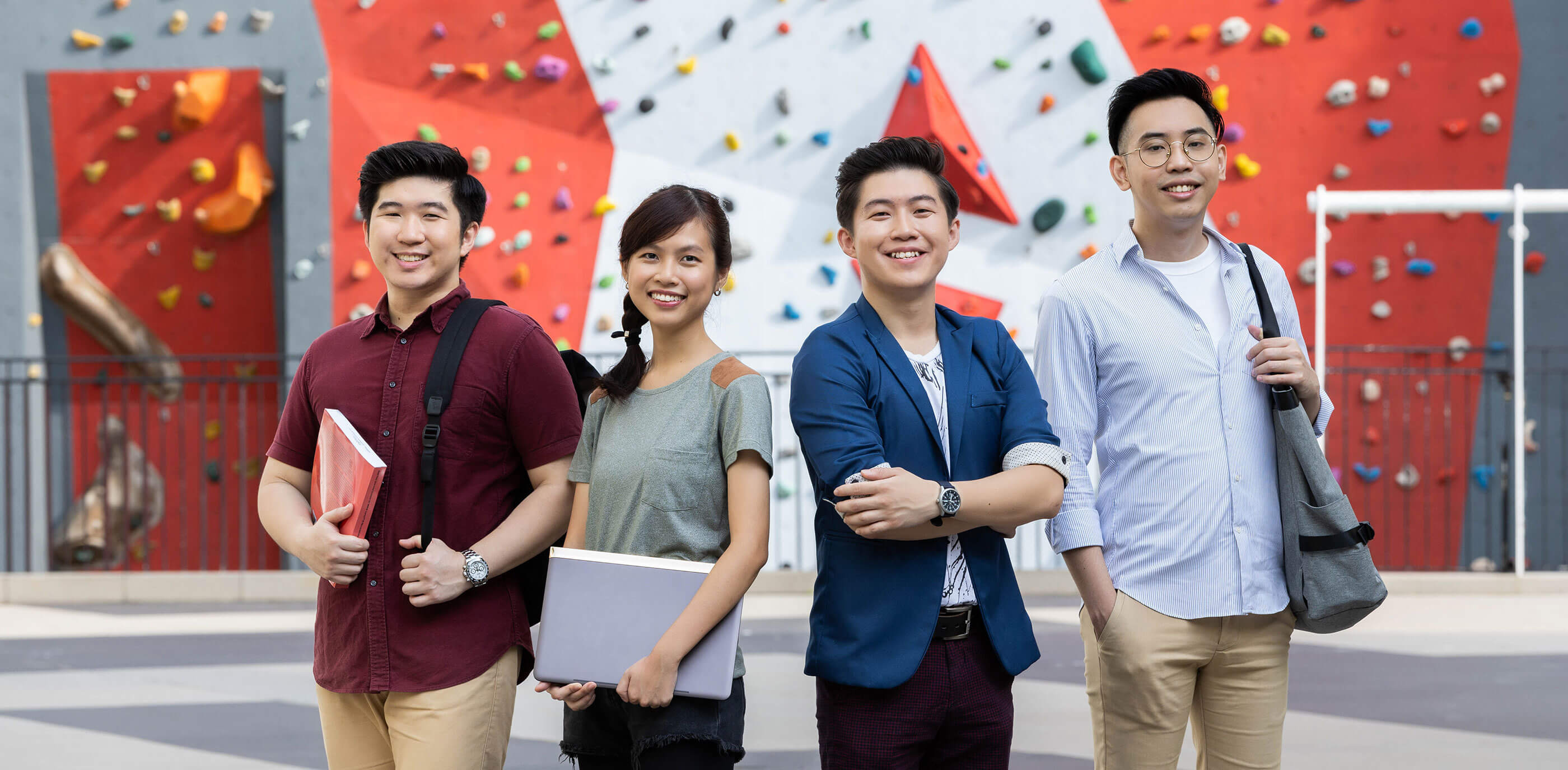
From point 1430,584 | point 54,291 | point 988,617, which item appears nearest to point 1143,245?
point 988,617

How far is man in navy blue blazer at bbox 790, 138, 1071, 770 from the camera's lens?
6.02 feet

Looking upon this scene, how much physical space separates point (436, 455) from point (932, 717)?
0.96 m

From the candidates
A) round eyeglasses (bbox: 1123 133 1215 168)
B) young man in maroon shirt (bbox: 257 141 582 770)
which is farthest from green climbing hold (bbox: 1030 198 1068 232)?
young man in maroon shirt (bbox: 257 141 582 770)

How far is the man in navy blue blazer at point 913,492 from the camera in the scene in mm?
1836

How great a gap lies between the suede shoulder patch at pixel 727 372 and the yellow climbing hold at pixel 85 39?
26.7 ft

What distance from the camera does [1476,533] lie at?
7.95 meters

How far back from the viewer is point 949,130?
777 cm

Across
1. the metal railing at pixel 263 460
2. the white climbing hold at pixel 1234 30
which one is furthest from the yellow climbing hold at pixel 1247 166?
the metal railing at pixel 263 460

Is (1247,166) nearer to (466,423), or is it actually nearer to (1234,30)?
(1234,30)

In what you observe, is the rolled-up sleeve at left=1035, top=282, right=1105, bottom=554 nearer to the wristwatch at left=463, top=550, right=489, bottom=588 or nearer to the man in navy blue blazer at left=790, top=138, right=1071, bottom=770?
the man in navy blue blazer at left=790, top=138, right=1071, bottom=770

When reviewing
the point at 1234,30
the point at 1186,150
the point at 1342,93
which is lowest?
the point at 1186,150

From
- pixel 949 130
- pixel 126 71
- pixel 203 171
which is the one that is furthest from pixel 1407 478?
pixel 126 71

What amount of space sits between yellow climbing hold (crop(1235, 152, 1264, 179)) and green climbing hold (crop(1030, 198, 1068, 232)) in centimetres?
126

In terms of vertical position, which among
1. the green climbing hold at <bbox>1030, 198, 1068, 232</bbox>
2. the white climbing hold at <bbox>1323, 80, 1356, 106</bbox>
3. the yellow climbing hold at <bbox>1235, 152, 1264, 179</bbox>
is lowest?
the green climbing hold at <bbox>1030, 198, 1068, 232</bbox>
